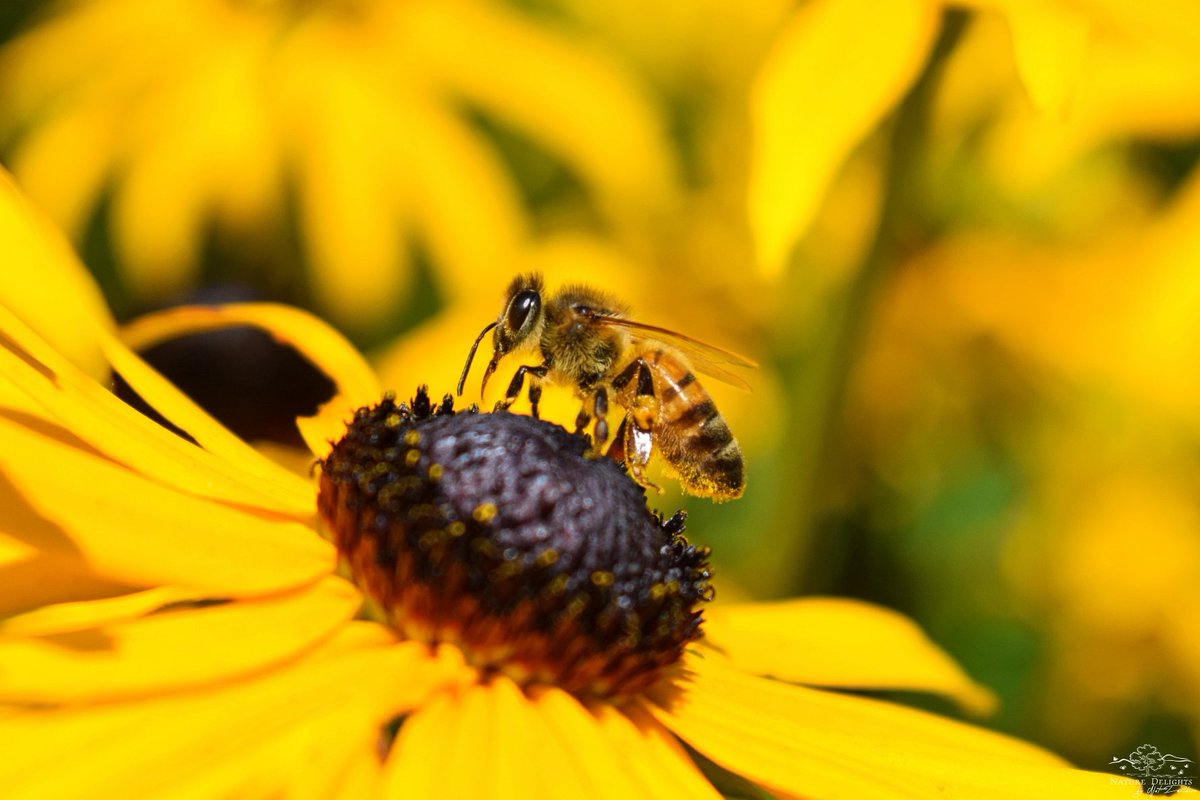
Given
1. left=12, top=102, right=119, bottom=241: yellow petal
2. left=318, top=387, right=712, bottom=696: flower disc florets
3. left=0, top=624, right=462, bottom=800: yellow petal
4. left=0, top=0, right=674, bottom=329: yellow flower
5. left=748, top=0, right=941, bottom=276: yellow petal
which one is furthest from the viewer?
left=0, top=0, right=674, bottom=329: yellow flower

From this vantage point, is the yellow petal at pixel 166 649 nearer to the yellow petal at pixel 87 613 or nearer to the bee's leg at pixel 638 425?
the yellow petal at pixel 87 613

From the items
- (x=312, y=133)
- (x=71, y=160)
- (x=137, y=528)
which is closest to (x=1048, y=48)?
(x=137, y=528)

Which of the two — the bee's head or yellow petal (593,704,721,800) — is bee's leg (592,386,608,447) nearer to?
the bee's head

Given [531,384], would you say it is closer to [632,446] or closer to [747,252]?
[632,446]

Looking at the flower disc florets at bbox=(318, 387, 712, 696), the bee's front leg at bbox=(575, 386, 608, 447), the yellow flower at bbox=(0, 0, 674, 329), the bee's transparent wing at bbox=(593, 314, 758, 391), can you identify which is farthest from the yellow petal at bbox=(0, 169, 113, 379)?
the yellow flower at bbox=(0, 0, 674, 329)

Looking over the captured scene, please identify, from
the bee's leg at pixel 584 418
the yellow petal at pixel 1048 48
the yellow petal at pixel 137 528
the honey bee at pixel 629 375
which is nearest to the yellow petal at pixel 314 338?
the honey bee at pixel 629 375

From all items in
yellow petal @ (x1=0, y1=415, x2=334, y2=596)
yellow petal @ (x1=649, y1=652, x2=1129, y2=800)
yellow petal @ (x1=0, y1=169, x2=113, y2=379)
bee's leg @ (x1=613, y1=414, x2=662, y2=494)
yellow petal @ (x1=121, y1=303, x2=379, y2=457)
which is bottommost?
yellow petal @ (x1=0, y1=415, x2=334, y2=596)
